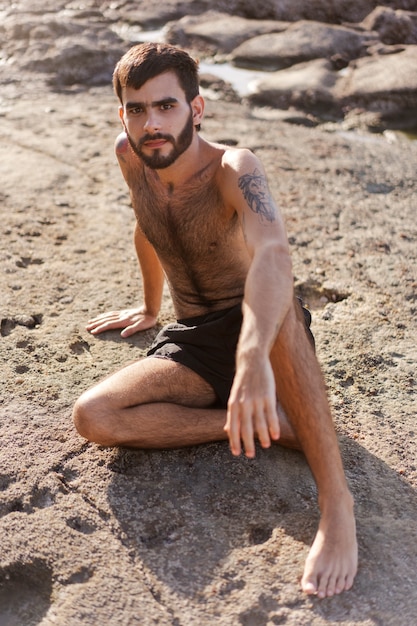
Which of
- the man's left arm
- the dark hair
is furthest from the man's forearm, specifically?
the dark hair

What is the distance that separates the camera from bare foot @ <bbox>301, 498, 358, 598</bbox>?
228cm

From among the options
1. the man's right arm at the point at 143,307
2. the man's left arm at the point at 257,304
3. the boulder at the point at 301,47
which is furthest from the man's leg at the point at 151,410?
the boulder at the point at 301,47

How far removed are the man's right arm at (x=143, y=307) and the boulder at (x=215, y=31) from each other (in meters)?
5.14

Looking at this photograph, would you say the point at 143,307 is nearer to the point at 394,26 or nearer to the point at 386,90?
the point at 386,90

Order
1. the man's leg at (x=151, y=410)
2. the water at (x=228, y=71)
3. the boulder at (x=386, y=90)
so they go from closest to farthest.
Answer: the man's leg at (x=151, y=410) < the boulder at (x=386, y=90) < the water at (x=228, y=71)

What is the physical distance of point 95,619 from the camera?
2217 mm

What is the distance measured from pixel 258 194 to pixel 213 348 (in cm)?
58

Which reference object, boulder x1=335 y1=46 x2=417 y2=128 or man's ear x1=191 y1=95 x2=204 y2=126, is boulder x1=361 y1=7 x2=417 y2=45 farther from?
man's ear x1=191 y1=95 x2=204 y2=126

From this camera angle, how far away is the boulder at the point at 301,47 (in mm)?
7660

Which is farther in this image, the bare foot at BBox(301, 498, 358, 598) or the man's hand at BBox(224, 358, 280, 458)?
the bare foot at BBox(301, 498, 358, 598)

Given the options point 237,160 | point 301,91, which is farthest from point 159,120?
point 301,91

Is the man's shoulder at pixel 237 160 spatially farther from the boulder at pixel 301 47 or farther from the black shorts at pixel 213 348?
the boulder at pixel 301 47

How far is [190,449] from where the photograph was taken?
2.82 m

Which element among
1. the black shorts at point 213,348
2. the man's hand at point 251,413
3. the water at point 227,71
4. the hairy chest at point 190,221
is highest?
the hairy chest at point 190,221
